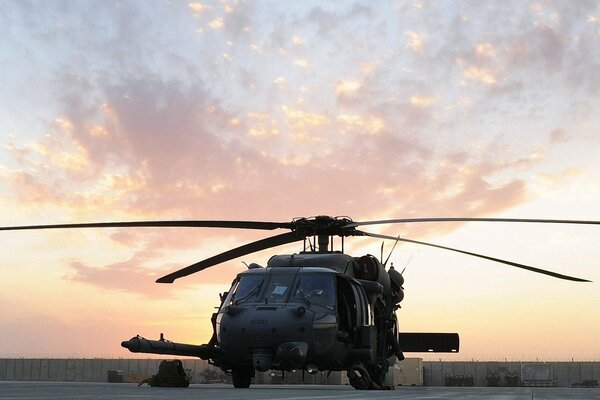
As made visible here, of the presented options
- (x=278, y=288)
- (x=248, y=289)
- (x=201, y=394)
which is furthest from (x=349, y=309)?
(x=201, y=394)

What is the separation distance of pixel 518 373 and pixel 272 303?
61600mm

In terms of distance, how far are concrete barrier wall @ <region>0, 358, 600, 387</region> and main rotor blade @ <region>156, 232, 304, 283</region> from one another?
3254 cm

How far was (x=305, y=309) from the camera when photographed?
692 inches

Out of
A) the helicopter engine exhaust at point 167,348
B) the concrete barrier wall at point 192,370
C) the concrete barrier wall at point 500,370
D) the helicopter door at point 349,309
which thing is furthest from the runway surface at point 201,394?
the concrete barrier wall at point 500,370

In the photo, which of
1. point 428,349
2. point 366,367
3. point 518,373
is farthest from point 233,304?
point 518,373

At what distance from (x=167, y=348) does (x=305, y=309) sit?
3.19 metres

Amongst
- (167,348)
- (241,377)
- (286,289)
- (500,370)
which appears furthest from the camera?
(500,370)

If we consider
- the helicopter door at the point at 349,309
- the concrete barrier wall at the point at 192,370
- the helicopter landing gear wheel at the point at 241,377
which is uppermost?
the helicopter door at the point at 349,309

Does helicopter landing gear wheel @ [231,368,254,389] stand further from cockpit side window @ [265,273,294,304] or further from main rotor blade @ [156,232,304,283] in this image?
main rotor blade @ [156,232,304,283]

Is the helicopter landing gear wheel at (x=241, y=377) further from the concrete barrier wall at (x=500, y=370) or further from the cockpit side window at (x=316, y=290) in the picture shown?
the concrete barrier wall at (x=500, y=370)

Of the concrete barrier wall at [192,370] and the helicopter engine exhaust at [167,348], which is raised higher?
the helicopter engine exhaust at [167,348]

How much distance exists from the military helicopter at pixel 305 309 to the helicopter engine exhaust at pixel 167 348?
0.08ft

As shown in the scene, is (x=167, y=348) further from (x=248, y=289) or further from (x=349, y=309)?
(x=349, y=309)

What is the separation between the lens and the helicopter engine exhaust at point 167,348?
16.2 m
